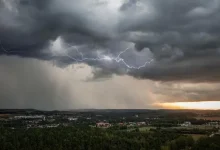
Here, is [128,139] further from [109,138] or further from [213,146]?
[213,146]

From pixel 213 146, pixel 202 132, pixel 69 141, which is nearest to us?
pixel 213 146

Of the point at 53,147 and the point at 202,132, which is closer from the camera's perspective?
the point at 53,147

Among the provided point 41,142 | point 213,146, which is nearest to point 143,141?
point 213,146

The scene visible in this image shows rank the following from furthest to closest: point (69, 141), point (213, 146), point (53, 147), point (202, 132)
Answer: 1. point (202, 132)
2. point (69, 141)
3. point (53, 147)
4. point (213, 146)

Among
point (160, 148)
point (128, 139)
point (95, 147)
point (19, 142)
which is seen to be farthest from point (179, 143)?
point (19, 142)

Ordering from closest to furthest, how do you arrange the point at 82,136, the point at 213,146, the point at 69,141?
the point at 213,146
the point at 69,141
the point at 82,136

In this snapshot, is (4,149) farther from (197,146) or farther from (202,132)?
(202,132)

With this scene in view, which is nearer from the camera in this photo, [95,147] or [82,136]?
[95,147]

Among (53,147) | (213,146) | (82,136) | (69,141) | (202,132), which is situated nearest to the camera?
(213,146)
